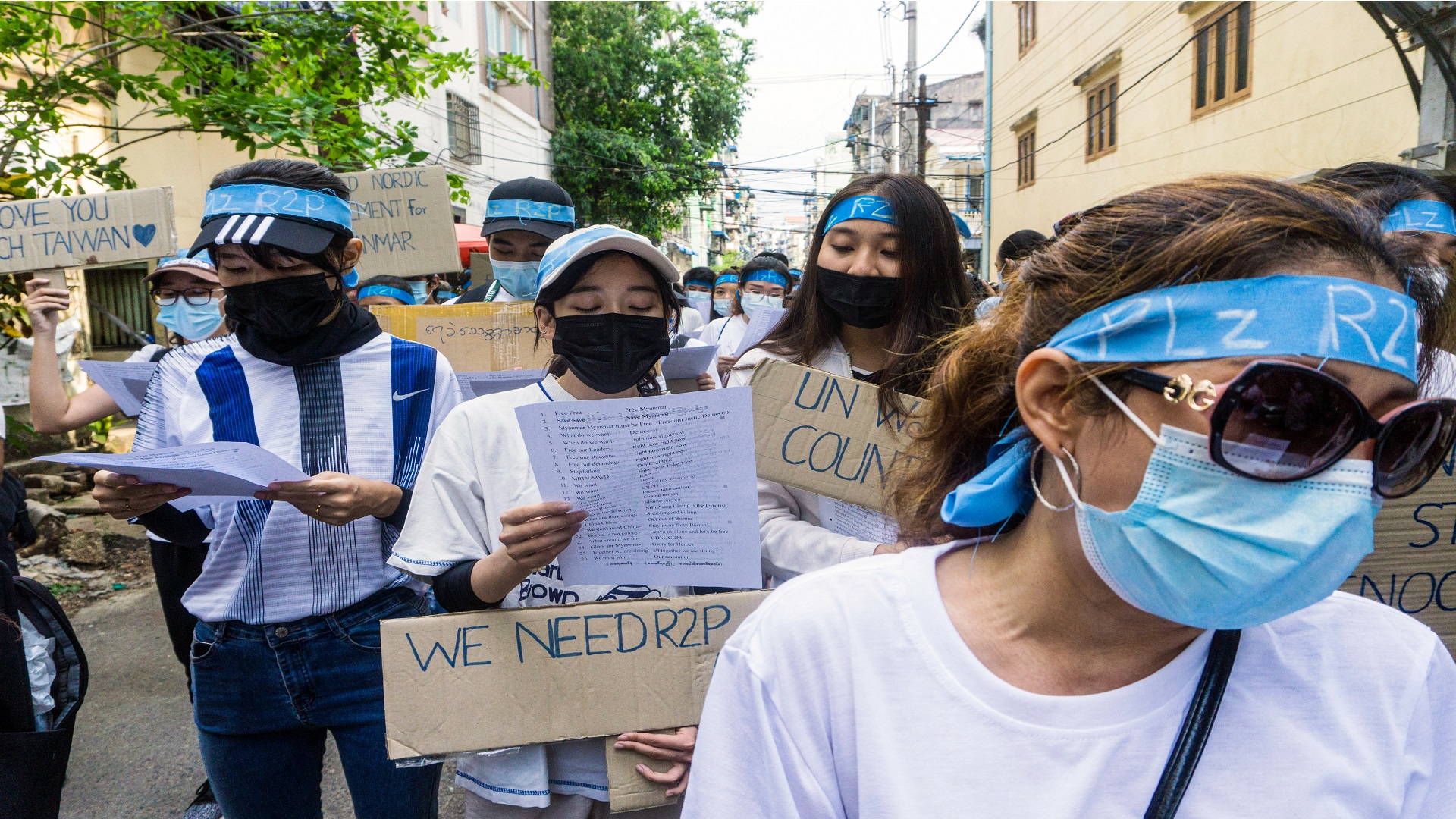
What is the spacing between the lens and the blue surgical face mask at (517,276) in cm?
390

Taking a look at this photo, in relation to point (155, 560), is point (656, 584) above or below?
above

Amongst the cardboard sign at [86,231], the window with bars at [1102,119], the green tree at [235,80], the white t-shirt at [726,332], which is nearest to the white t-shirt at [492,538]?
the cardboard sign at [86,231]

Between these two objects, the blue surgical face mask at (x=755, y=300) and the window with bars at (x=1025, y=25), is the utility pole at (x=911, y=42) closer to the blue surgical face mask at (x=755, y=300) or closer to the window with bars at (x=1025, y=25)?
the window with bars at (x=1025, y=25)

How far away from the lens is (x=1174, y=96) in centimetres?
1510

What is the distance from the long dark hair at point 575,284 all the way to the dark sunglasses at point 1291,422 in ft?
4.38

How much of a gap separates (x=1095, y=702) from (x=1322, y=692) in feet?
0.95

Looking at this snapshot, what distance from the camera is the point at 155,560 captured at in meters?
3.51

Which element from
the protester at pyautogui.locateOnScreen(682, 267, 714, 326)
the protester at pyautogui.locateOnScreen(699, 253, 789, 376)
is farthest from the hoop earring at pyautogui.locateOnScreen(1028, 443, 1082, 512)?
the protester at pyautogui.locateOnScreen(682, 267, 714, 326)

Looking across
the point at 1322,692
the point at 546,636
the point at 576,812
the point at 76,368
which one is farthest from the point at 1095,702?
the point at 76,368

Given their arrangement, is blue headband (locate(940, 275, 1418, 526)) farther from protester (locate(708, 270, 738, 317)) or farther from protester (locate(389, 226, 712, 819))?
protester (locate(708, 270, 738, 317))

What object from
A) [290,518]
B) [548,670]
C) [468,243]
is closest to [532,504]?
[548,670]

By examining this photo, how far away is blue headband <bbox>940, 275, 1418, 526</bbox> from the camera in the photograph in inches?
37.7

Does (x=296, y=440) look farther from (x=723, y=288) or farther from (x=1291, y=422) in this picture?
(x=723, y=288)

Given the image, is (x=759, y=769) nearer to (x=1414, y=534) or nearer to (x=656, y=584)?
(x=656, y=584)
